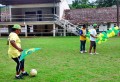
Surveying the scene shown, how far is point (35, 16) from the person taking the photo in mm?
41344

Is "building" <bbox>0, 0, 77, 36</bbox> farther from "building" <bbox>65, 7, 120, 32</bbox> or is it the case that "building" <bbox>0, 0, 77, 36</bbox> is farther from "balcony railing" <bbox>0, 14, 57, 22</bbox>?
"building" <bbox>65, 7, 120, 32</bbox>

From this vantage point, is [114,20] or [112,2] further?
[112,2]

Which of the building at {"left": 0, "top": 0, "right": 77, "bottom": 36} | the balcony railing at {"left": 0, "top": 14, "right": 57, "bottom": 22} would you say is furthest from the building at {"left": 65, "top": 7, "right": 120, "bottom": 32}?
the balcony railing at {"left": 0, "top": 14, "right": 57, "bottom": 22}

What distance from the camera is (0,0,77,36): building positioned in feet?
125

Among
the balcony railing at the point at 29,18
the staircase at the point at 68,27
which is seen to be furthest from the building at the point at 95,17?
the staircase at the point at 68,27

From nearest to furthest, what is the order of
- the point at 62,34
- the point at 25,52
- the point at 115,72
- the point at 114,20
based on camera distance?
the point at 25,52 < the point at 115,72 < the point at 62,34 < the point at 114,20

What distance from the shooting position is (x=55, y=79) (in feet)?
29.1

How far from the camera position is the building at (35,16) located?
38.2 metres

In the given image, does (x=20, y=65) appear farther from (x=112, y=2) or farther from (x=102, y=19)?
(x=112, y=2)

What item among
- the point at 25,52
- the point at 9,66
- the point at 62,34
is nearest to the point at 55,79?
the point at 25,52

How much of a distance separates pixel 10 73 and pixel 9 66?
1617mm

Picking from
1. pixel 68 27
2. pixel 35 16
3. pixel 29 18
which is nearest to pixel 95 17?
pixel 68 27

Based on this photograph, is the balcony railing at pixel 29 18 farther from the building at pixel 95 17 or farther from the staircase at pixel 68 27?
the building at pixel 95 17

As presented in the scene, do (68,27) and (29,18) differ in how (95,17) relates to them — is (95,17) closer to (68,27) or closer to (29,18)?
(68,27)
